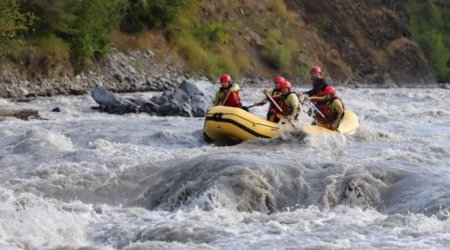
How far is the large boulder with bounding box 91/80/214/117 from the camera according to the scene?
809 inches

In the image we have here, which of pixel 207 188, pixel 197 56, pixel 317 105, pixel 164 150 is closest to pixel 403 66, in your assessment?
pixel 197 56

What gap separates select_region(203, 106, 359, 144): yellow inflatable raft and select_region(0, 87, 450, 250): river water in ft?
1.02

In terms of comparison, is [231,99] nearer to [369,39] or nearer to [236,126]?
[236,126]

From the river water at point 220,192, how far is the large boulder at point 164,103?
454 centimetres

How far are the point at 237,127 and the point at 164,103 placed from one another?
654 centimetres

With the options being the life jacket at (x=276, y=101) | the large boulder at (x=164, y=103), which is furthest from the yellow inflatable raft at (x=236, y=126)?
the large boulder at (x=164, y=103)

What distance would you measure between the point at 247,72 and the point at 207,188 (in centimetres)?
2724

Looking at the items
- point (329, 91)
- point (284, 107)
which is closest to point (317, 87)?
point (329, 91)

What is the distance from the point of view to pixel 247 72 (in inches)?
1454

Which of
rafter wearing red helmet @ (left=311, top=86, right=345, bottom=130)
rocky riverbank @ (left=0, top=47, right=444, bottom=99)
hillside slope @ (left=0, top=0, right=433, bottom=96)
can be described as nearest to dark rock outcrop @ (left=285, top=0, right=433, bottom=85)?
hillside slope @ (left=0, top=0, right=433, bottom=96)

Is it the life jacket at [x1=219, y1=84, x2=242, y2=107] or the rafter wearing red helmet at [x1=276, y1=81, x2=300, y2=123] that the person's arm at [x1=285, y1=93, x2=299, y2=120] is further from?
the life jacket at [x1=219, y1=84, x2=242, y2=107]

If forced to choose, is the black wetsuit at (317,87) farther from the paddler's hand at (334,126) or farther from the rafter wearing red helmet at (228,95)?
the rafter wearing red helmet at (228,95)

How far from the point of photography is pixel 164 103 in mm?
20844

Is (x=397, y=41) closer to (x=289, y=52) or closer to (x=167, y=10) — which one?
(x=289, y=52)
